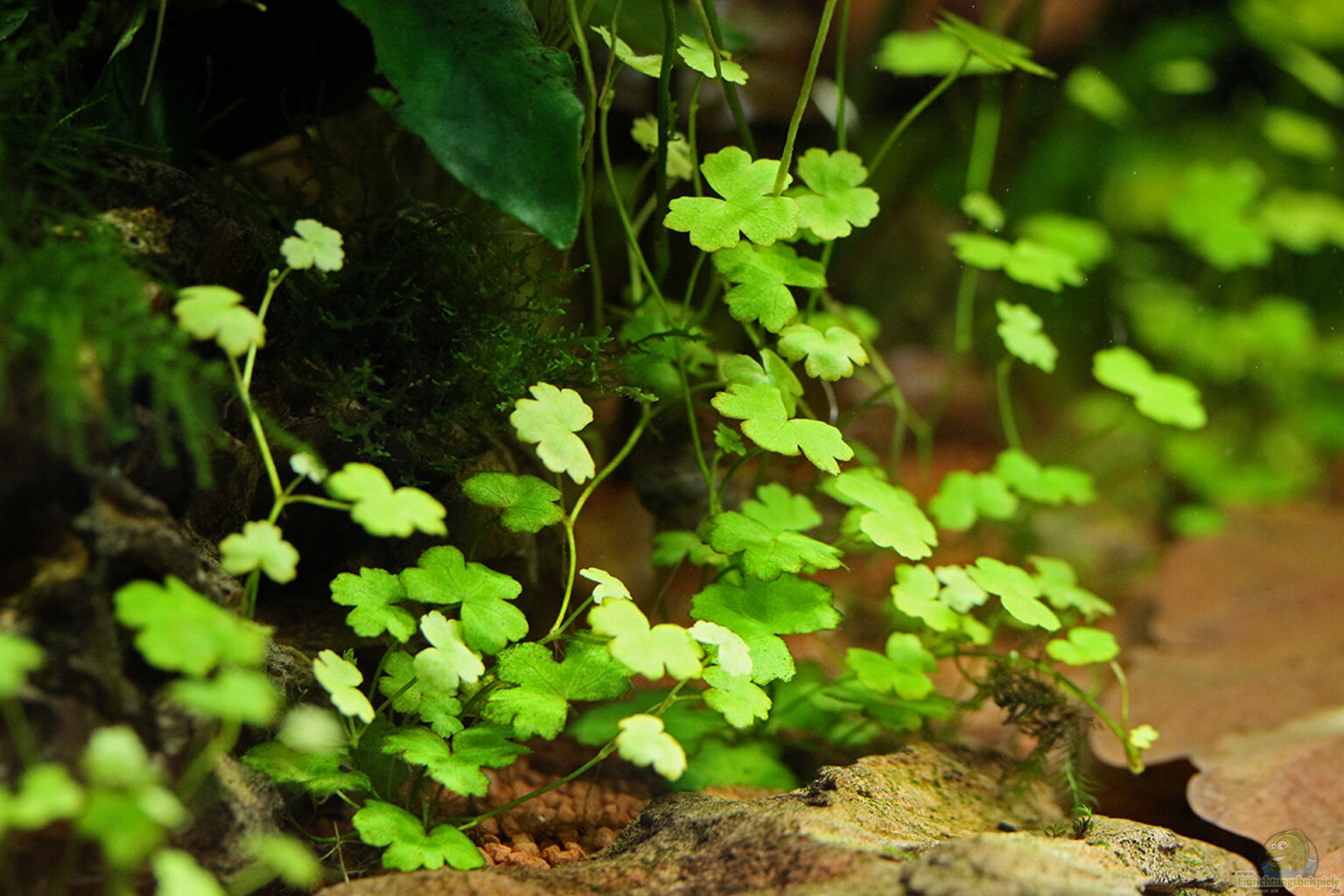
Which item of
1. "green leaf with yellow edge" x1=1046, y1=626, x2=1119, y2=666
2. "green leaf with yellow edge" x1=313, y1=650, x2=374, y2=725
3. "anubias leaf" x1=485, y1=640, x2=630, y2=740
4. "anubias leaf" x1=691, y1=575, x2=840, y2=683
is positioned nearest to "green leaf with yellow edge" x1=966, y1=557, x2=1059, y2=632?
"green leaf with yellow edge" x1=1046, y1=626, x2=1119, y2=666

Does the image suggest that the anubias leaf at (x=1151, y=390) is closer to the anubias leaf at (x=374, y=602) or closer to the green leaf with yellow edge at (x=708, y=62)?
the green leaf with yellow edge at (x=708, y=62)

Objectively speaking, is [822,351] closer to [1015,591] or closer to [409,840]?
[1015,591]

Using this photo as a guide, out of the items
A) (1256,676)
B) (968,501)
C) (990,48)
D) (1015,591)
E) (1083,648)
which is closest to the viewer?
(1015,591)

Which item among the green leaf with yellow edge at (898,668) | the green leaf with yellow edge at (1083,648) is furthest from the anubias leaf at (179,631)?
the green leaf with yellow edge at (1083,648)

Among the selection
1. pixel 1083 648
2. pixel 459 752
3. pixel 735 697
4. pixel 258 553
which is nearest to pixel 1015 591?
pixel 1083 648

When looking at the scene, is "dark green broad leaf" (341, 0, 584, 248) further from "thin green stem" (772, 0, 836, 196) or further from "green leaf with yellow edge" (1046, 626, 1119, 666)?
"green leaf with yellow edge" (1046, 626, 1119, 666)

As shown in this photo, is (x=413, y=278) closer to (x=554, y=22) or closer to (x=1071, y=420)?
(x=554, y=22)

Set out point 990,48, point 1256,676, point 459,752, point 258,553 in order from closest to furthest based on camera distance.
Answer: point 258,553, point 459,752, point 990,48, point 1256,676
